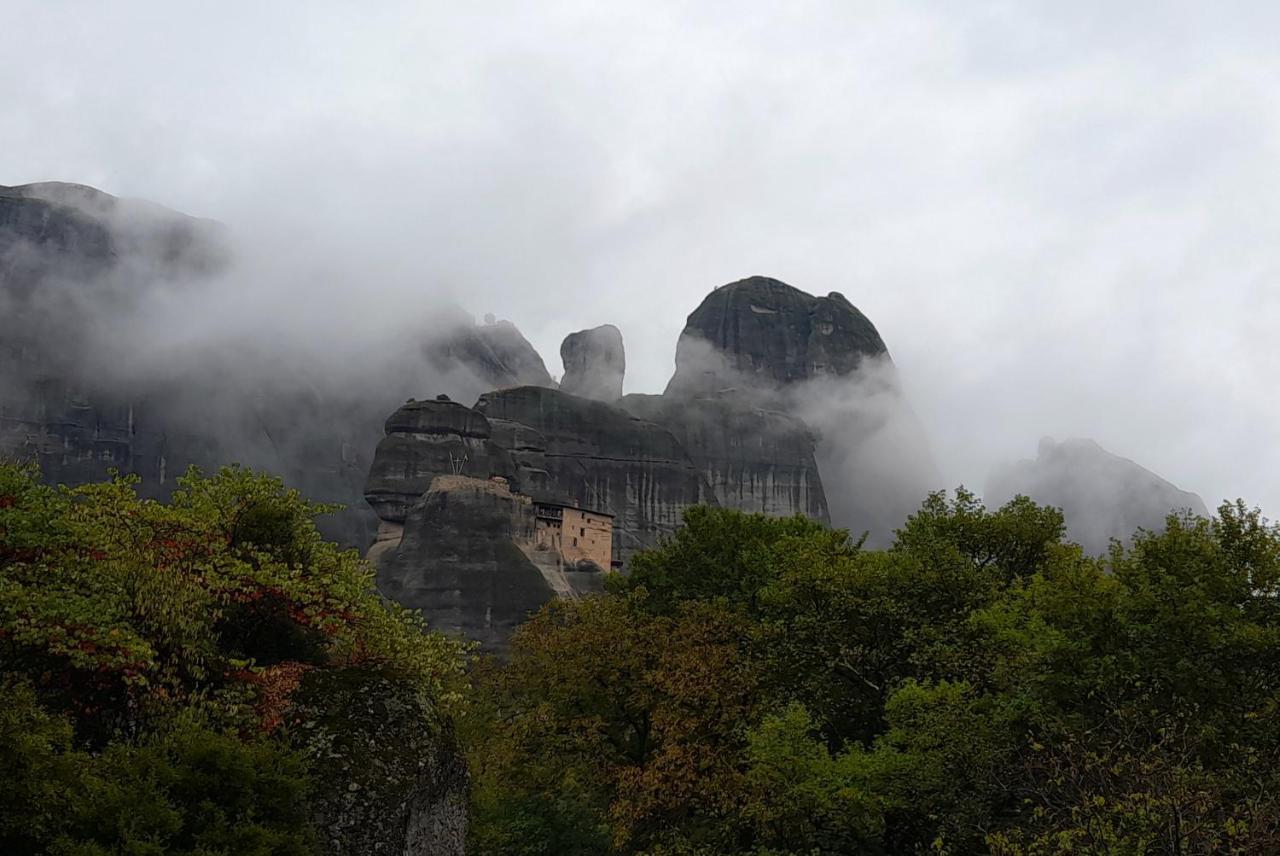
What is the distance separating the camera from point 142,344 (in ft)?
479

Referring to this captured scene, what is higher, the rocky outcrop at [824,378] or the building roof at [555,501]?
the rocky outcrop at [824,378]

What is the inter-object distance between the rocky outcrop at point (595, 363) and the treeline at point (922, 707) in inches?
6146

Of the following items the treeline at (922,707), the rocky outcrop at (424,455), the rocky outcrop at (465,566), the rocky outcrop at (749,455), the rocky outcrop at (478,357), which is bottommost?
the treeline at (922,707)

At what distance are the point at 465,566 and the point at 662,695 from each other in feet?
208

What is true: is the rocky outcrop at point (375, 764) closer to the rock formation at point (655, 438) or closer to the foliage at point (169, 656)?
the foliage at point (169, 656)

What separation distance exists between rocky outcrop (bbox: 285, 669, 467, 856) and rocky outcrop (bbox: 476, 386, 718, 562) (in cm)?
12198

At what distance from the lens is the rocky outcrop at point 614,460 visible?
13912 centimetres

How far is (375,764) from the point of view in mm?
12797

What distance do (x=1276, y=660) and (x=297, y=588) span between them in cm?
1877

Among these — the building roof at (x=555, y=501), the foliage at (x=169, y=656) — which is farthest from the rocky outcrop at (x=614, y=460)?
the foliage at (x=169, y=656)

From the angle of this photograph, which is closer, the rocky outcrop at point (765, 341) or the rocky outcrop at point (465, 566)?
the rocky outcrop at point (465, 566)

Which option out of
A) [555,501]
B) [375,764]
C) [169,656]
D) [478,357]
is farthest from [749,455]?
[169,656]

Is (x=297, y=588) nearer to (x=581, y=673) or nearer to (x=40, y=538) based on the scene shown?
(x=40, y=538)

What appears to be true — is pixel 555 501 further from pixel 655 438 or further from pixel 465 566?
pixel 655 438
